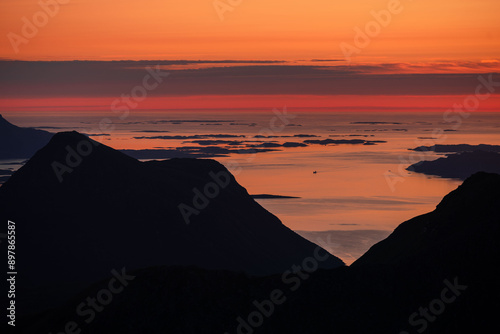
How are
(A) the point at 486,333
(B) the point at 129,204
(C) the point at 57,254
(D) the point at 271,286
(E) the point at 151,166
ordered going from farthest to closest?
(E) the point at 151,166 < (B) the point at 129,204 < (C) the point at 57,254 < (D) the point at 271,286 < (A) the point at 486,333

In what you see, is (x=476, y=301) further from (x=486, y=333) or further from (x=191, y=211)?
(x=191, y=211)

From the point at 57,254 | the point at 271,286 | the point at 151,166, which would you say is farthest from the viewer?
the point at 151,166

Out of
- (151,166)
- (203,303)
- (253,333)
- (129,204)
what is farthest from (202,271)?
(151,166)

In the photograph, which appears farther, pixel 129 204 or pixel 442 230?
pixel 129 204

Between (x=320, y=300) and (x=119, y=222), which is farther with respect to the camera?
(x=119, y=222)

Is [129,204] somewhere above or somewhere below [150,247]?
above
